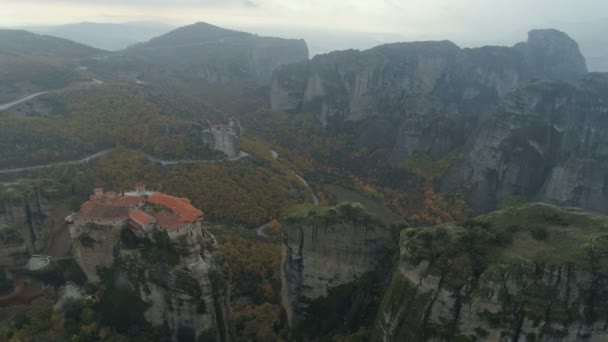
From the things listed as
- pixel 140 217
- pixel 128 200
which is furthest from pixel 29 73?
pixel 140 217

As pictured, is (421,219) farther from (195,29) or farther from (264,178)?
(195,29)

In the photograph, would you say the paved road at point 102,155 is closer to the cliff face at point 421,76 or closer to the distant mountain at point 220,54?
the cliff face at point 421,76

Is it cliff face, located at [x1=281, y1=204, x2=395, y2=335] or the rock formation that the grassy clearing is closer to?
cliff face, located at [x1=281, y1=204, x2=395, y2=335]

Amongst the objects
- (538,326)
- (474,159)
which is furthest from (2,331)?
(474,159)

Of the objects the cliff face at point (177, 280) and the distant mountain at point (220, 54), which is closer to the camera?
the cliff face at point (177, 280)

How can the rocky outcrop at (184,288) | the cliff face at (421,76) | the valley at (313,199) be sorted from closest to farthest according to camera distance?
the valley at (313,199)
the rocky outcrop at (184,288)
the cliff face at (421,76)

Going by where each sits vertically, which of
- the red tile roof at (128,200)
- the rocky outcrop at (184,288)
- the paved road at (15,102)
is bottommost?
the rocky outcrop at (184,288)

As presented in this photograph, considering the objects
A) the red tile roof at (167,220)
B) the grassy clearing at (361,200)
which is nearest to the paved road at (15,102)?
the grassy clearing at (361,200)
